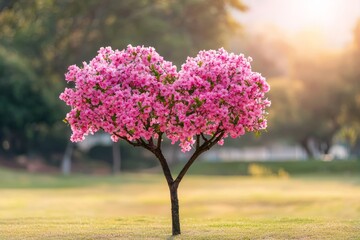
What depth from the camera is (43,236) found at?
19.9 m

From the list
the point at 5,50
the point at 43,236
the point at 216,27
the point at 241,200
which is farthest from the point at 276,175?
the point at 43,236

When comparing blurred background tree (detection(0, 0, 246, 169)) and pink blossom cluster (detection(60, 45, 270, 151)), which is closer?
pink blossom cluster (detection(60, 45, 270, 151))

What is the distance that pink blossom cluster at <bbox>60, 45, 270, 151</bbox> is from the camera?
18219 mm

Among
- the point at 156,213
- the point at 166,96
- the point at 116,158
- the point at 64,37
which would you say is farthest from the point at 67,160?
the point at 166,96

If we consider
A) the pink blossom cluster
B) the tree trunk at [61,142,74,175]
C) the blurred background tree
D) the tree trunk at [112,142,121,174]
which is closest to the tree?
the pink blossom cluster

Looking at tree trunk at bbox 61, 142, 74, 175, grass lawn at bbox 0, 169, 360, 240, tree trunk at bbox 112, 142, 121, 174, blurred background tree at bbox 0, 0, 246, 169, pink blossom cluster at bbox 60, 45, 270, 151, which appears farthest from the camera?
tree trunk at bbox 112, 142, 121, 174

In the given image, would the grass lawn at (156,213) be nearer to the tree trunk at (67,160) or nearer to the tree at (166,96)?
the tree at (166,96)

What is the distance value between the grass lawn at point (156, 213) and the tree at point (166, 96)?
2.66m

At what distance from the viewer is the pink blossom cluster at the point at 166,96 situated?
1822 cm

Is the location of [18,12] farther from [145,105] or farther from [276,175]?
[145,105]

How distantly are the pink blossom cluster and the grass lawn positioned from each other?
2.68m

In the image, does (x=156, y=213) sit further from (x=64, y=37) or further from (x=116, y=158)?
(x=116, y=158)

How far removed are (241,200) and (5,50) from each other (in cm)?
3811

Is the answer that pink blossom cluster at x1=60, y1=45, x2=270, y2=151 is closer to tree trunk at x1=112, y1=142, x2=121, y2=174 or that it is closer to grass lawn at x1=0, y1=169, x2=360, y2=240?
grass lawn at x1=0, y1=169, x2=360, y2=240
